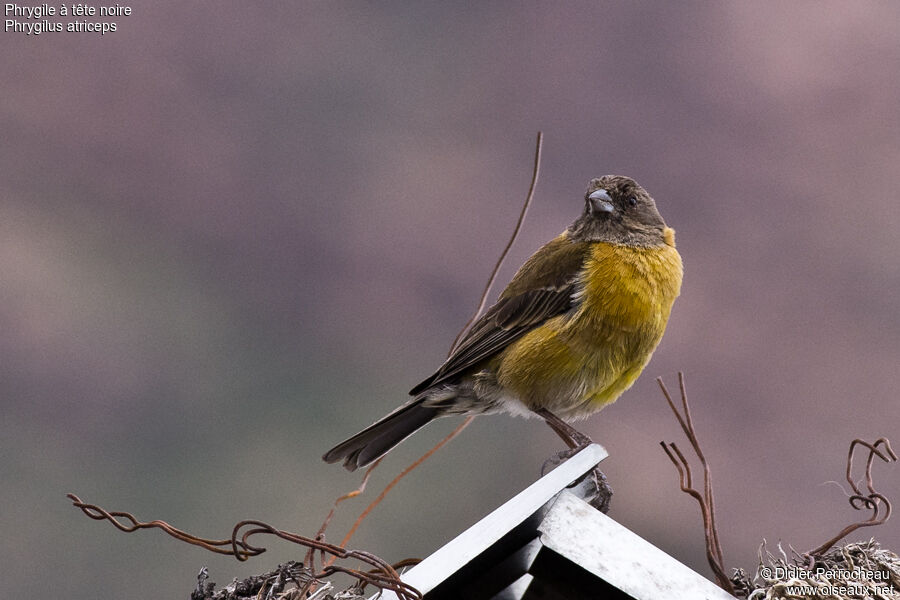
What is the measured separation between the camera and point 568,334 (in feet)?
12.5

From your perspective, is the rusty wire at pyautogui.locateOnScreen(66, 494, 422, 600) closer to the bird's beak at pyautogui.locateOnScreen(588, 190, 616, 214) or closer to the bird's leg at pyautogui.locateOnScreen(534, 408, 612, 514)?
the bird's leg at pyautogui.locateOnScreen(534, 408, 612, 514)

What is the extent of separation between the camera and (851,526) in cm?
239

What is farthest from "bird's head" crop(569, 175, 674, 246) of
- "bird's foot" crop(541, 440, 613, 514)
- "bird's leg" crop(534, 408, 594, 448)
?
"bird's foot" crop(541, 440, 613, 514)

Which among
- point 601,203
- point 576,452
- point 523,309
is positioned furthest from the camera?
point 601,203

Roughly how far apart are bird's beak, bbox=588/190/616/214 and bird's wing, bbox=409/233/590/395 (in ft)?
0.59

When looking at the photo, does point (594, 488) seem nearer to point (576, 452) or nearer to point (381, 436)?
point (576, 452)

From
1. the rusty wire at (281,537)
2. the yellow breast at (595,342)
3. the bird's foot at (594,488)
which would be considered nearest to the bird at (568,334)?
the yellow breast at (595,342)

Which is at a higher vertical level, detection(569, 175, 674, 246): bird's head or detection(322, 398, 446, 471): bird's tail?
detection(569, 175, 674, 246): bird's head

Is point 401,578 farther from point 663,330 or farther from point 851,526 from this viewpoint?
→ point 663,330

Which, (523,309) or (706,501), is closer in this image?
(706,501)

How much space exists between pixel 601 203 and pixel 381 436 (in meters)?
1.45

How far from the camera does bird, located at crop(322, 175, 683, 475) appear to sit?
12.3 feet

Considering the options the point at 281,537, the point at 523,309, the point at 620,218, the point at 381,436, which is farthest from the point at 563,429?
the point at 281,537

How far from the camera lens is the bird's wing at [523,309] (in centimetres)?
397
